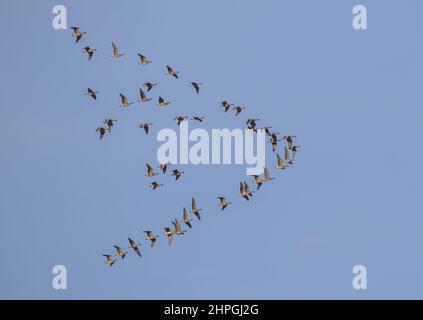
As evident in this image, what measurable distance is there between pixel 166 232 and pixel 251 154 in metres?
6.04

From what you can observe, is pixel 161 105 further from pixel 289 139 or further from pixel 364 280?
pixel 364 280

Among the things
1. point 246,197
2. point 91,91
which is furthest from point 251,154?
point 91,91

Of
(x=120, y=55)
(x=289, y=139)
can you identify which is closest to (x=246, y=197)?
(x=289, y=139)

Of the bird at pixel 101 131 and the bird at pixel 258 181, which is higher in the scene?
the bird at pixel 101 131

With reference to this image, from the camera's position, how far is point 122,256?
7356 centimetres

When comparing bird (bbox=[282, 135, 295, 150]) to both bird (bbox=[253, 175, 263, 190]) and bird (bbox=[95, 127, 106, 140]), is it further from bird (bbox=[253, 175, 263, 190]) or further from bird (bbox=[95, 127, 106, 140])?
bird (bbox=[95, 127, 106, 140])

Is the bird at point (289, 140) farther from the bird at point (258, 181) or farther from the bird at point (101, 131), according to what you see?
the bird at point (101, 131)

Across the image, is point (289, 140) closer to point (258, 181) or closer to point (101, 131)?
point (258, 181)

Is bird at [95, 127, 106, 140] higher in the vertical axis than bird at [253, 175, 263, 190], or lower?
higher
